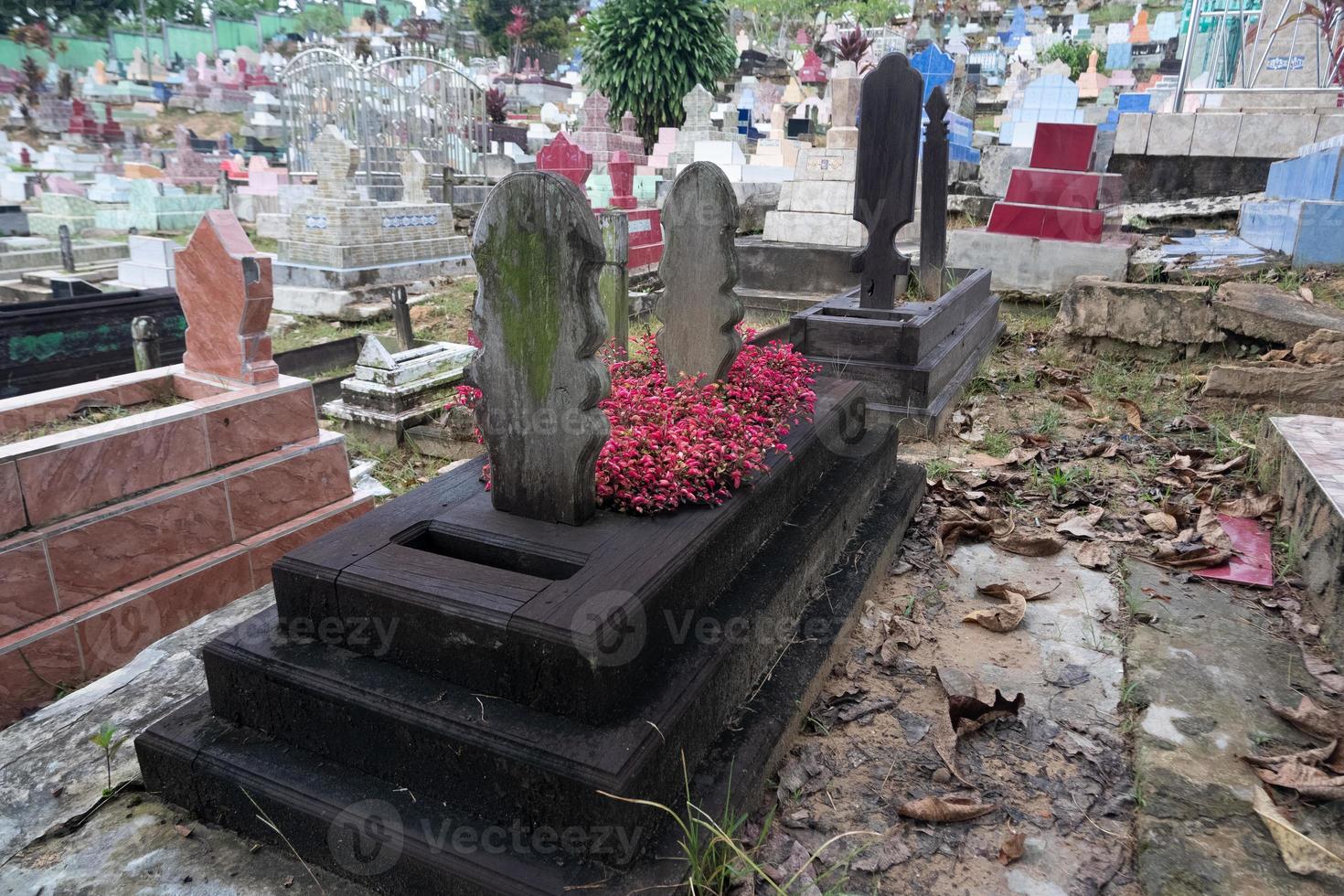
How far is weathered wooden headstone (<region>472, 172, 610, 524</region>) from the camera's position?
231cm

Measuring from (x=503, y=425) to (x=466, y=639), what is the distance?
727mm

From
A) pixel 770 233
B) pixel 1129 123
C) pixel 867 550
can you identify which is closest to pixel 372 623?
pixel 867 550

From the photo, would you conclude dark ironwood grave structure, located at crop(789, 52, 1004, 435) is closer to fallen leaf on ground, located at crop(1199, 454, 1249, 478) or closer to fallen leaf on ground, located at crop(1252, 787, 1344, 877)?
fallen leaf on ground, located at crop(1199, 454, 1249, 478)

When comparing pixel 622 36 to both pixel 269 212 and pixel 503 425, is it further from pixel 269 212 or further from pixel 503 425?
pixel 503 425

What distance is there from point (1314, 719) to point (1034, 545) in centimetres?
134

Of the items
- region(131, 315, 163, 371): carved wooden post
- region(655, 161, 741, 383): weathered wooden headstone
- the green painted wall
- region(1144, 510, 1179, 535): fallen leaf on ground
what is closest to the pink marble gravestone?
region(131, 315, 163, 371): carved wooden post

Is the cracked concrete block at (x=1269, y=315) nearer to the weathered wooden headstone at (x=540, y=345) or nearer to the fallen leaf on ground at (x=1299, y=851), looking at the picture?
the fallen leaf on ground at (x=1299, y=851)

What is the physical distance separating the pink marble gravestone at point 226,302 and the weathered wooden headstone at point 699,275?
6.97 ft

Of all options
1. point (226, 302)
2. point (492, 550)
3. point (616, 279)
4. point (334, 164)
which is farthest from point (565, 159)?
point (492, 550)

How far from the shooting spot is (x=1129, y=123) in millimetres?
10375

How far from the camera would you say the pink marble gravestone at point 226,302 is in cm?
418

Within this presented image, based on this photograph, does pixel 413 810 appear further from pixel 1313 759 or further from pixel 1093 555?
pixel 1093 555

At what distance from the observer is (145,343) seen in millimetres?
5430

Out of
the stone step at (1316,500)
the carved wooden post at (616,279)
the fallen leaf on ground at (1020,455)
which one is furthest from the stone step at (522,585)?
the carved wooden post at (616,279)
